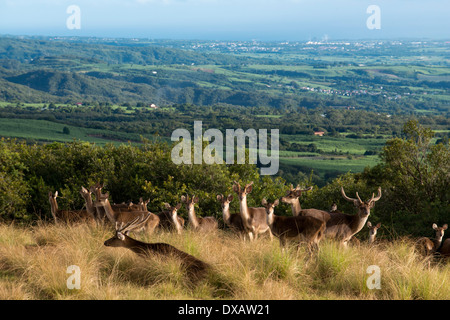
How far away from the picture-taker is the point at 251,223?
364 inches

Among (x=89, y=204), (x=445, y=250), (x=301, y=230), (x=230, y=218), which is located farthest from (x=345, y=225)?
(x=89, y=204)

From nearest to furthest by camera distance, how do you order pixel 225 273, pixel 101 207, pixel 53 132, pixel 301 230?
pixel 225 273, pixel 301 230, pixel 101 207, pixel 53 132

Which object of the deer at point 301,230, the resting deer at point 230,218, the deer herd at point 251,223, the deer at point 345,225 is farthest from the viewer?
the resting deer at point 230,218

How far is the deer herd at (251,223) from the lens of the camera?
747 centimetres

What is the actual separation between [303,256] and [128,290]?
2.68 metres

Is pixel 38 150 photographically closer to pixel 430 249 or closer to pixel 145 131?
pixel 430 249

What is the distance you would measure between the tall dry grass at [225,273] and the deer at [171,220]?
5.17ft

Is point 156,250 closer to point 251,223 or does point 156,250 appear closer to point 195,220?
point 251,223

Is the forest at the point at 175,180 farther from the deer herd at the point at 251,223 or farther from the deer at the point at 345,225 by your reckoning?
the deer at the point at 345,225

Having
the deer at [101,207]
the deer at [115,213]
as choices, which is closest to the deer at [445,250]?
the deer at [115,213]

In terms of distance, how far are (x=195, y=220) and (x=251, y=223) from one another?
1512mm

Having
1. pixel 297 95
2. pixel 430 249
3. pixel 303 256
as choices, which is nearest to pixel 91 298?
pixel 303 256

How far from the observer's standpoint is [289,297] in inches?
244

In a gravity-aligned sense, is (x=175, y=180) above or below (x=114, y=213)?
below
